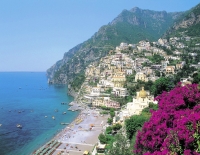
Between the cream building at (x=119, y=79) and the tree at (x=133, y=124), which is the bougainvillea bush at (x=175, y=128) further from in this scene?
the cream building at (x=119, y=79)

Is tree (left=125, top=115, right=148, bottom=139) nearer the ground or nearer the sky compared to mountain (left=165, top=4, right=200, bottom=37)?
nearer the ground

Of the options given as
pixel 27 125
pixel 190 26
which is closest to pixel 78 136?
pixel 27 125

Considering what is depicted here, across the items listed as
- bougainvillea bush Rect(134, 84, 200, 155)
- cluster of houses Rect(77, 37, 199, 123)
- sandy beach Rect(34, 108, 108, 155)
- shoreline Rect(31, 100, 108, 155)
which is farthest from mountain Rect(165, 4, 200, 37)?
bougainvillea bush Rect(134, 84, 200, 155)

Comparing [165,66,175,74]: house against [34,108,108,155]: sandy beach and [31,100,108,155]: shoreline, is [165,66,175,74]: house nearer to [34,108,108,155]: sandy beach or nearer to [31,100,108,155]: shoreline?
[34,108,108,155]: sandy beach

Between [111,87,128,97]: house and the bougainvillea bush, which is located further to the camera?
[111,87,128,97]: house

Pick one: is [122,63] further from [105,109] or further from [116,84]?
[105,109]

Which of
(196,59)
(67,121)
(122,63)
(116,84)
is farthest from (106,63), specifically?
(67,121)
